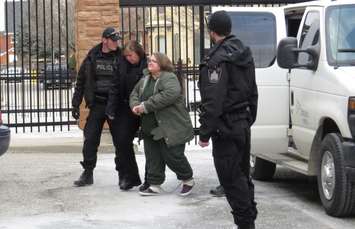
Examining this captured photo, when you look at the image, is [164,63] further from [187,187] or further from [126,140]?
[187,187]

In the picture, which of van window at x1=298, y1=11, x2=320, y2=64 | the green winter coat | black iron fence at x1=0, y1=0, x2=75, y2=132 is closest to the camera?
van window at x1=298, y1=11, x2=320, y2=64

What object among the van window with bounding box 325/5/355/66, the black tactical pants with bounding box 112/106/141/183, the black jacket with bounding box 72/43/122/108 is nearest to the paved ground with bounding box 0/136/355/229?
the black tactical pants with bounding box 112/106/141/183

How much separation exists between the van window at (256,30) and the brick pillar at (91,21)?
4.17 meters

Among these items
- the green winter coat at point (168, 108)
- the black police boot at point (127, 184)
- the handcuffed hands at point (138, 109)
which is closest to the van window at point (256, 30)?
the green winter coat at point (168, 108)

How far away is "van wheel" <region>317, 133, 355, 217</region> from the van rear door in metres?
1.09

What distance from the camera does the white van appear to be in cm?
669

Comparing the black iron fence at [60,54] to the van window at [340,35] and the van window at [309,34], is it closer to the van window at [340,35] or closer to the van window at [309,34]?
the van window at [309,34]

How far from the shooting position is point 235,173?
19.3 ft

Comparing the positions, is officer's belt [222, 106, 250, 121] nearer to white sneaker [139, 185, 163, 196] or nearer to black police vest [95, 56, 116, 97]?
white sneaker [139, 185, 163, 196]

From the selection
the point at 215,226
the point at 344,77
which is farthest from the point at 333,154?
the point at 215,226

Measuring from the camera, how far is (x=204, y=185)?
8.90m

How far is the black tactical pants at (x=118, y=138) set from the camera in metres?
8.41

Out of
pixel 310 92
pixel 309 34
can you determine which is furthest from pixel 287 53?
pixel 309 34

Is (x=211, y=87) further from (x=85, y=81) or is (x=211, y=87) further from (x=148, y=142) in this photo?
(x=85, y=81)
